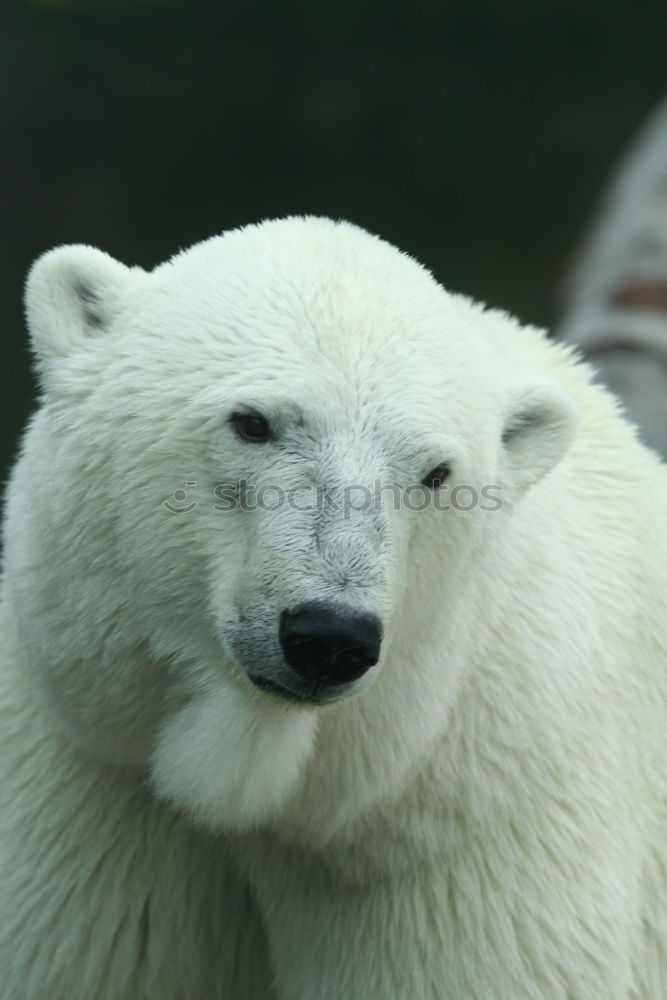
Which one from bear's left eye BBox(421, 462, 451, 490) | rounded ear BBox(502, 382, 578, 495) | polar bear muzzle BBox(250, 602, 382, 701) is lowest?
polar bear muzzle BBox(250, 602, 382, 701)

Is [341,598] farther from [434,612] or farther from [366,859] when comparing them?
[366,859]

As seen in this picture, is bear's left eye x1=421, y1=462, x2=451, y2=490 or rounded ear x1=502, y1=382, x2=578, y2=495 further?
rounded ear x1=502, y1=382, x2=578, y2=495

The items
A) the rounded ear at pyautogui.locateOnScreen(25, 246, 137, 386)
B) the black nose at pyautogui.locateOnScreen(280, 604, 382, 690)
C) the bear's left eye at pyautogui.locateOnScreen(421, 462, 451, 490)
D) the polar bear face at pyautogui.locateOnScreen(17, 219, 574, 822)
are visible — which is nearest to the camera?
the black nose at pyautogui.locateOnScreen(280, 604, 382, 690)

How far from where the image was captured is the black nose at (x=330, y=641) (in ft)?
6.18

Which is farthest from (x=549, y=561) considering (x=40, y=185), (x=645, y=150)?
(x=40, y=185)

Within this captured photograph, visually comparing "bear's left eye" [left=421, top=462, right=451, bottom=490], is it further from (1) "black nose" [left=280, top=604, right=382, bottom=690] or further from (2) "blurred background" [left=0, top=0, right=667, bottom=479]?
(2) "blurred background" [left=0, top=0, right=667, bottom=479]

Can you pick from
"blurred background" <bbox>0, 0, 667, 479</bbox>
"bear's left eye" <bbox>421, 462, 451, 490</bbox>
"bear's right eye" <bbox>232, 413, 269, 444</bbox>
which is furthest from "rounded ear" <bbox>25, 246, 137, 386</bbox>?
"blurred background" <bbox>0, 0, 667, 479</bbox>

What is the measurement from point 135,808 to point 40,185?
22.2ft

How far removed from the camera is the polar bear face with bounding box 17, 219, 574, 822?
1991mm

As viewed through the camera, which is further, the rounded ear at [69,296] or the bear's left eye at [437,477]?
the rounded ear at [69,296]

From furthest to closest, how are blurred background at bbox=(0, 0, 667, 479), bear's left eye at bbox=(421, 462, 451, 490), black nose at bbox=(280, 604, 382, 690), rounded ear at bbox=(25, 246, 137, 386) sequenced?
blurred background at bbox=(0, 0, 667, 479)
rounded ear at bbox=(25, 246, 137, 386)
bear's left eye at bbox=(421, 462, 451, 490)
black nose at bbox=(280, 604, 382, 690)

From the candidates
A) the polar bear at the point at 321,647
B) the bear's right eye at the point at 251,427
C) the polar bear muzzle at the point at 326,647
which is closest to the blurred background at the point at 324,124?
the polar bear at the point at 321,647

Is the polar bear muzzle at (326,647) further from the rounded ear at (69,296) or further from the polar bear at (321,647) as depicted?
the rounded ear at (69,296)

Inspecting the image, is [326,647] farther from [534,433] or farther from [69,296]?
[69,296]
